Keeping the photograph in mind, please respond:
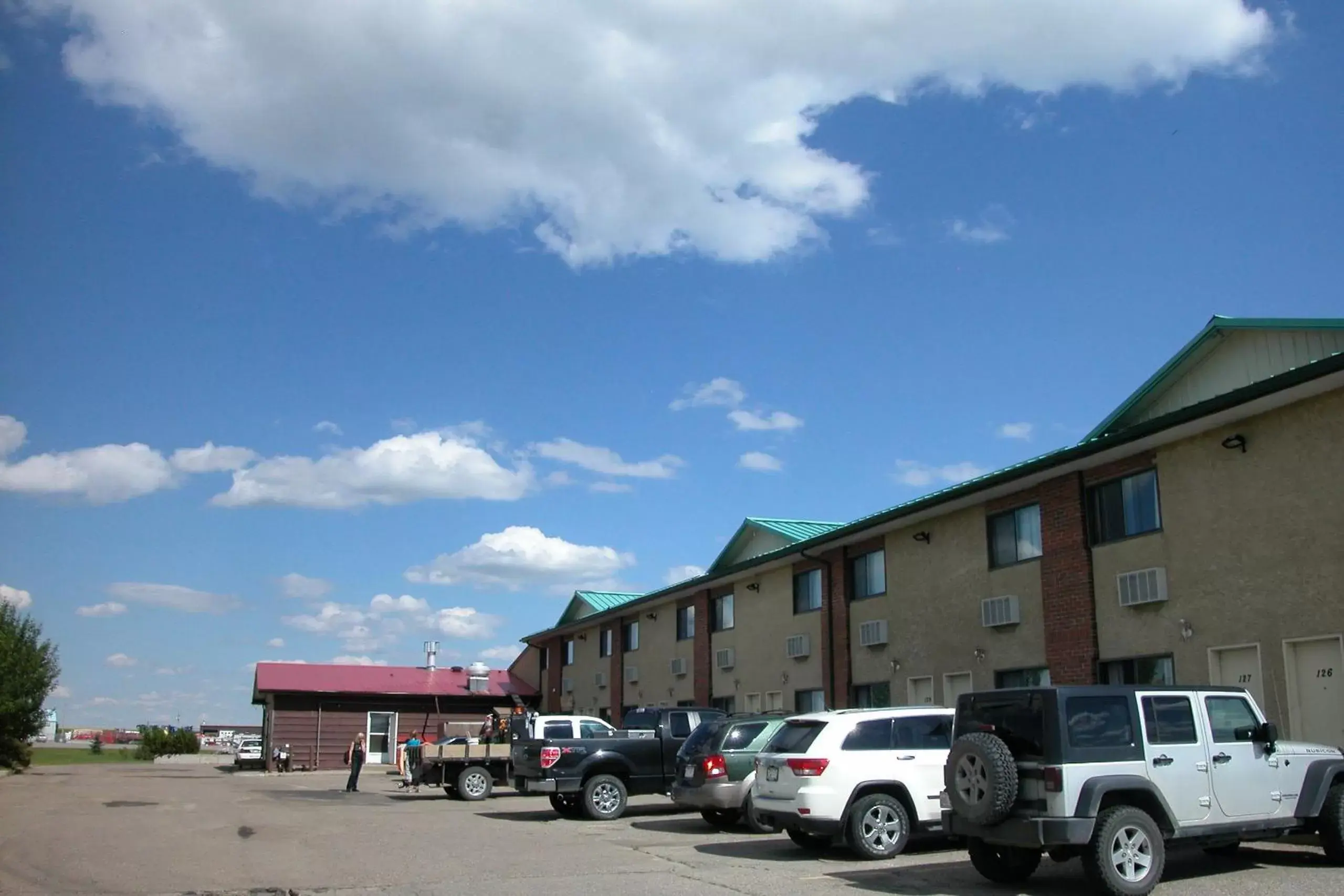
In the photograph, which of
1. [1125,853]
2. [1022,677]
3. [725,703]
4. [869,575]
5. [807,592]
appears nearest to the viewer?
[1125,853]

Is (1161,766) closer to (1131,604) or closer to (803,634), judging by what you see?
(1131,604)

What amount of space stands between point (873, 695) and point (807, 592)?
154 inches

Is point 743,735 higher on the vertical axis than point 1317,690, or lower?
lower

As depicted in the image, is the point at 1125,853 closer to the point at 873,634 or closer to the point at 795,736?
the point at 795,736

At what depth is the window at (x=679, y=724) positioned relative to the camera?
20.4 metres

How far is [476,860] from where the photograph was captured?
1359 cm

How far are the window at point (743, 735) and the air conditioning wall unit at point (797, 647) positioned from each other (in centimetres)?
888

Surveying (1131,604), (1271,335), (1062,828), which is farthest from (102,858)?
(1271,335)

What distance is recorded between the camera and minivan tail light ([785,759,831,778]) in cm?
1305

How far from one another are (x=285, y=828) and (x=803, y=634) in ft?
39.8

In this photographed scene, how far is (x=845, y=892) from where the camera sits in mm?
10508

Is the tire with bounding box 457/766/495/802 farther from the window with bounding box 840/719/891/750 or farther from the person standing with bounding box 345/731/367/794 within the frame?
the window with bounding box 840/719/891/750

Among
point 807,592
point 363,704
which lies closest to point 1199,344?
point 807,592

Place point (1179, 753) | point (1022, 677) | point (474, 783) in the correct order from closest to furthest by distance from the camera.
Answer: point (1179, 753) < point (1022, 677) < point (474, 783)
